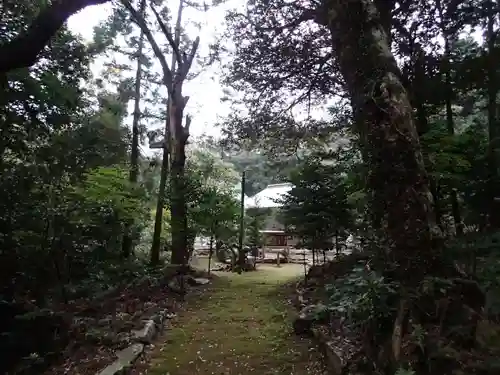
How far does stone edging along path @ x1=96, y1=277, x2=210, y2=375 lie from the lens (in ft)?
11.7

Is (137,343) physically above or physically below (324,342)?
below

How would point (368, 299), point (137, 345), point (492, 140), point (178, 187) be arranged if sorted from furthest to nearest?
1. point (178, 187)
2. point (492, 140)
3. point (137, 345)
4. point (368, 299)

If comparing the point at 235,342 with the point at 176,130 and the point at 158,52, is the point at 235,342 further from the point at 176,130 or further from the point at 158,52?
the point at 158,52

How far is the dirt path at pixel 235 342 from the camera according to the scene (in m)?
3.74

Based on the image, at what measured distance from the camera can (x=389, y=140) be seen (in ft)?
10.1

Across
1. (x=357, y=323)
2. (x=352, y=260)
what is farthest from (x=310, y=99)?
(x=357, y=323)

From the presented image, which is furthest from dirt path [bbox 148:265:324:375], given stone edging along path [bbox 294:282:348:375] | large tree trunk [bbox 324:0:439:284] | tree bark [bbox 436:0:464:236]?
tree bark [bbox 436:0:464:236]

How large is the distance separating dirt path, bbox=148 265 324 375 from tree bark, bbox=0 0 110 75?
3028 mm

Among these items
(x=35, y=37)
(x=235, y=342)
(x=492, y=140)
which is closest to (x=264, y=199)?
(x=235, y=342)

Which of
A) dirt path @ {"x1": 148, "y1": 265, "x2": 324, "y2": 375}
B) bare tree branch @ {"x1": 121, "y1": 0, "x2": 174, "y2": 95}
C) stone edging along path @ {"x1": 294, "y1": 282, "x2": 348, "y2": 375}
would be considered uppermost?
bare tree branch @ {"x1": 121, "y1": 0, "x2": 174, "y2": 95}

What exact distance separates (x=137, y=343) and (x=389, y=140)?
11.0 feet

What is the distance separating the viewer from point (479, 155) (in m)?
4.61

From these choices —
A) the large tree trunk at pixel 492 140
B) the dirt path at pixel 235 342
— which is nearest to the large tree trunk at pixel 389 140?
the dirt path at pixel 235 342

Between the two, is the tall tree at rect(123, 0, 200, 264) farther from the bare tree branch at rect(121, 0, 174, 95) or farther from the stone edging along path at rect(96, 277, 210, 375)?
the stone edging along path at rect(96, 277, 210, 375)
